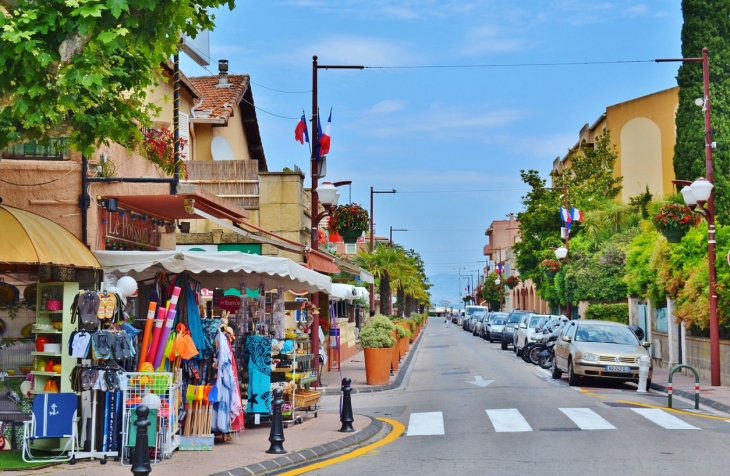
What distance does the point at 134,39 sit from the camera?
9.49 metres

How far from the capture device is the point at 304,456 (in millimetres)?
11594

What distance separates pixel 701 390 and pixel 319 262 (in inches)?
351

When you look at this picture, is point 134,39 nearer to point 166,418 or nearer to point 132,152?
point 166,418

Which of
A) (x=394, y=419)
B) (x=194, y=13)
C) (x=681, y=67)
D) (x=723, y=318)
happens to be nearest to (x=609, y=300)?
(x=681, y=67)

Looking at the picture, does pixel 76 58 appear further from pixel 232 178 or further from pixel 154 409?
pixel 232 178

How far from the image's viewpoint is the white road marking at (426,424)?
46.2ft

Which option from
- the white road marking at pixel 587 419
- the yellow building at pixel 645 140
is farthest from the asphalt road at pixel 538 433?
the yellow building at pixel 645 140

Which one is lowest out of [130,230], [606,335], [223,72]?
[606,335]

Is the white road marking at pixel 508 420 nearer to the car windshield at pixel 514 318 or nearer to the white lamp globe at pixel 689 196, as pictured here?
the white lamp globe at pixel 689 196

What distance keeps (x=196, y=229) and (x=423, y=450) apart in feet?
46.6

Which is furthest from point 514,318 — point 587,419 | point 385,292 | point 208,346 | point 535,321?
point 208,346

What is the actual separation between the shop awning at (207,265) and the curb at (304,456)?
8.86 feet

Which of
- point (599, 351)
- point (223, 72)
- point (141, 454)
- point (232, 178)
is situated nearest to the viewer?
point (141, 454)

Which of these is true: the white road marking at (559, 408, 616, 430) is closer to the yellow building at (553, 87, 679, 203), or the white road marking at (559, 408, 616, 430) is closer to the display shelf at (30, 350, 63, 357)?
the display shelf at (30, 350, 63, 357)
